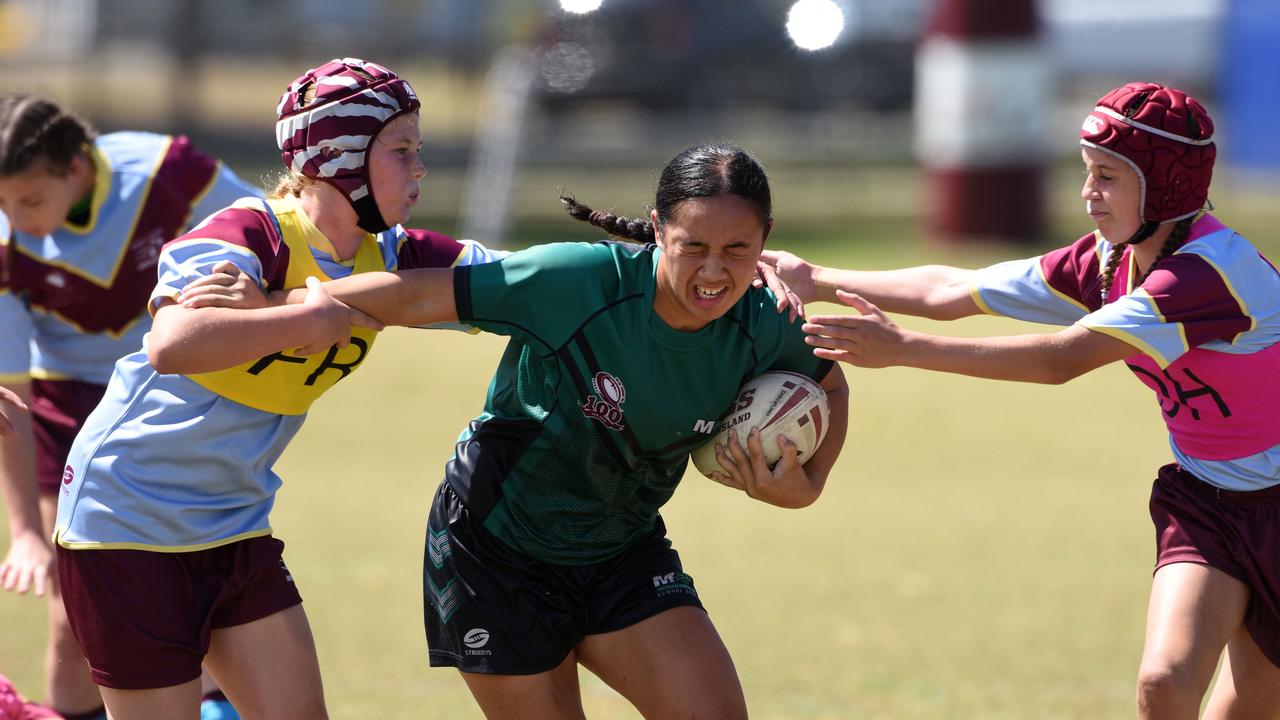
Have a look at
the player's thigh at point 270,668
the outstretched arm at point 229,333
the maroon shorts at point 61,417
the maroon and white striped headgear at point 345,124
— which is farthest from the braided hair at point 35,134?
the player's thigh at point 270,668

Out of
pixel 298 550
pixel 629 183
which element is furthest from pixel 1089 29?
pixel 298 550

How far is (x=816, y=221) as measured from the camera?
21.7 metres

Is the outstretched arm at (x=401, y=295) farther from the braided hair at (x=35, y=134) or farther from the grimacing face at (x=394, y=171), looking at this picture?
the braided hair at (x=35, y=134)

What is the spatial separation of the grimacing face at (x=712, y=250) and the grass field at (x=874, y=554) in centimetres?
241

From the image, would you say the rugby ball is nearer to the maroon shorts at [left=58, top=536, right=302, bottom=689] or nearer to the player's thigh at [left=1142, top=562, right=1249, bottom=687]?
the player's thigh at [left=1142, top=562, right=1249, bottom=687]

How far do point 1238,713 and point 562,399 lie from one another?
80.5 inches

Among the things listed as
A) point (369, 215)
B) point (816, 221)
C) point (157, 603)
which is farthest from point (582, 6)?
point (157, 603)

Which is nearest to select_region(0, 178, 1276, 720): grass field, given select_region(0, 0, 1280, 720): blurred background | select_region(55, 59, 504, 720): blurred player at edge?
select_region(0, 0, 1280, 720): blurred background

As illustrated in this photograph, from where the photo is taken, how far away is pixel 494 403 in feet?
14.1

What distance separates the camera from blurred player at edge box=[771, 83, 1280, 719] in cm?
400

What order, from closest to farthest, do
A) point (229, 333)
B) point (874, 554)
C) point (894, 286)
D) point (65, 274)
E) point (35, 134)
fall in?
point (229, 333) < point (894, 286) < point (35, 134) < point (65, 274) < point (874, 554)

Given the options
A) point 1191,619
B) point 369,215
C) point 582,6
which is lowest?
point 1191,619

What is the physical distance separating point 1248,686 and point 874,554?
395 cm

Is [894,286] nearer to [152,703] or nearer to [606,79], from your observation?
[152,703]
